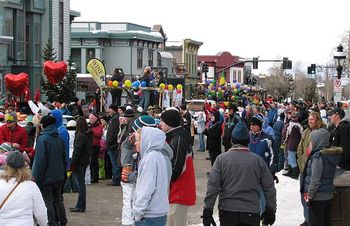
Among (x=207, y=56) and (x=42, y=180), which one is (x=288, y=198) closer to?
(x=42, y=180)

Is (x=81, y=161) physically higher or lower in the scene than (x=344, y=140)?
lower

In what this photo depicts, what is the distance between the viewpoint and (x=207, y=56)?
11244 cm

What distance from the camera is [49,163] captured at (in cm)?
1028

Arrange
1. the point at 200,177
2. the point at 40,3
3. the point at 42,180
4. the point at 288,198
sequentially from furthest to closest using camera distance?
the point at 40,3 < the point at 200,177 < the point at 288,198 < the point at 42,180

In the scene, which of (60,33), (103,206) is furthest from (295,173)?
(60,33)

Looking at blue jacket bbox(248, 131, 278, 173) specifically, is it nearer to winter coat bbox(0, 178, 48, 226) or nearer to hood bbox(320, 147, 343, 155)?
hood bbox(320, 147, 343, 155)

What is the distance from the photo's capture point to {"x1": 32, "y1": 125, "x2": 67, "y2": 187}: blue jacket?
33.5 ft

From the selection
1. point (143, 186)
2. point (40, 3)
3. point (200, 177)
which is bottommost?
point (200, 177)

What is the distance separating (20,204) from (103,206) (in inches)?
274

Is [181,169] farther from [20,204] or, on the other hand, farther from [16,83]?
[16,83]

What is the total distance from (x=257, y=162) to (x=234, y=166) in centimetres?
27

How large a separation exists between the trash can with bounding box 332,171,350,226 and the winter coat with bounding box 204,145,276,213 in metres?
2.78

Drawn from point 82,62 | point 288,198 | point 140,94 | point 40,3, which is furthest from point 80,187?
point 82,62

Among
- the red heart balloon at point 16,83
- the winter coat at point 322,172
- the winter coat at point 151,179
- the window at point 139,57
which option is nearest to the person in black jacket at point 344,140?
the winter coat at point 322,172
